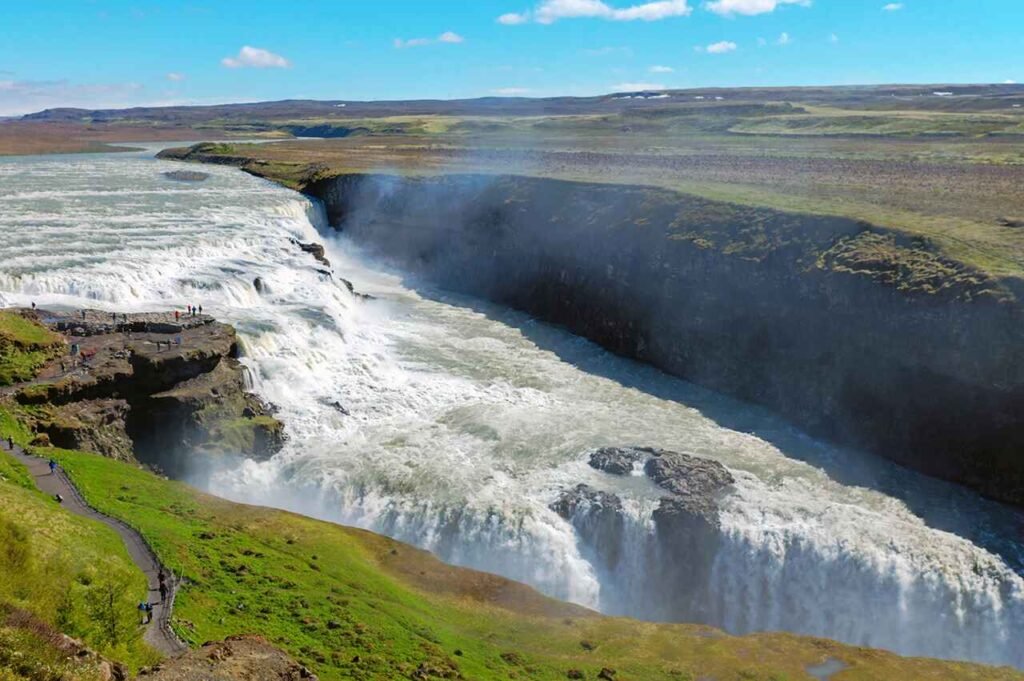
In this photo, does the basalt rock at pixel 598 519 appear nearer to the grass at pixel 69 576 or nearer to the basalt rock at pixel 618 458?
the basalt rock at pixel 618 458

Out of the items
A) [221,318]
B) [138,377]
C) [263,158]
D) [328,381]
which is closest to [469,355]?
[328,381]

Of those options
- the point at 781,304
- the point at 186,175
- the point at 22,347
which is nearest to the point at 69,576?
the point at 22,347

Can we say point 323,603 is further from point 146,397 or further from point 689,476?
point 689,476

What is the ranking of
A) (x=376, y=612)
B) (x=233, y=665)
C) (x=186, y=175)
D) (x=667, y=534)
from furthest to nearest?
1. (x=186, y=175)
2. (x=667, y=534)
3. (x=376, y=612)
4. (x=233, y=665)

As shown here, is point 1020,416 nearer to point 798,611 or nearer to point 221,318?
point 798,611

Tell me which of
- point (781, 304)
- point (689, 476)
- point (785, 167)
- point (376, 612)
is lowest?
point (689, 476)
